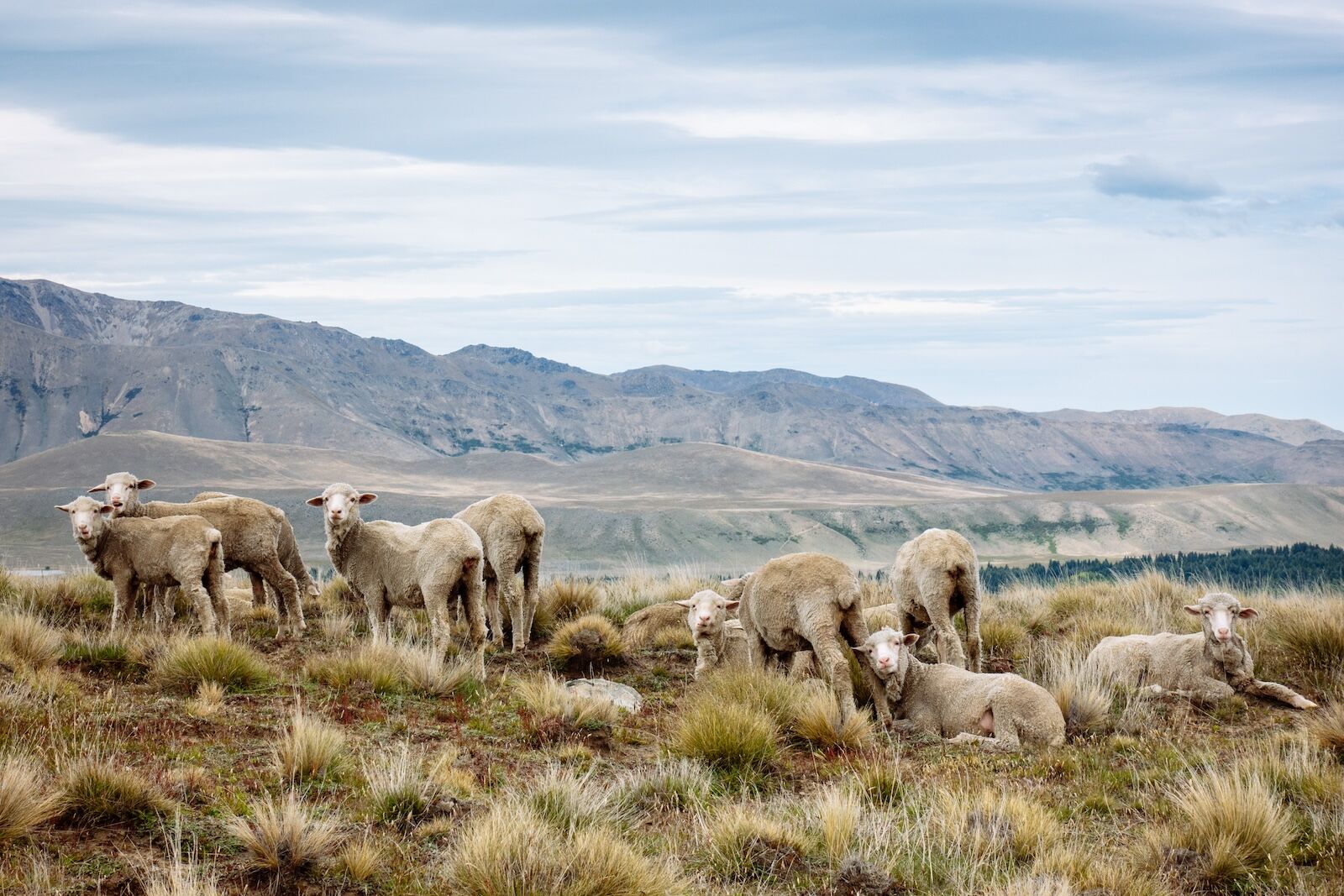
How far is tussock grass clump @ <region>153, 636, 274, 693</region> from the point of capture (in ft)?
36.2

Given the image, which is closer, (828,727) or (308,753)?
(308,753)

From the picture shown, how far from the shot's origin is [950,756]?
10375 millimetres

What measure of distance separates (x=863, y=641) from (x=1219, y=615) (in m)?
3.99

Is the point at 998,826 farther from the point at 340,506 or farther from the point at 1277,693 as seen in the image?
the point at 340,506

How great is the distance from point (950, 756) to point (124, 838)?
22.4 feet

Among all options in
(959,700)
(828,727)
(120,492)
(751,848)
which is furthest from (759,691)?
(120,492)

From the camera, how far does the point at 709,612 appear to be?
12.8m

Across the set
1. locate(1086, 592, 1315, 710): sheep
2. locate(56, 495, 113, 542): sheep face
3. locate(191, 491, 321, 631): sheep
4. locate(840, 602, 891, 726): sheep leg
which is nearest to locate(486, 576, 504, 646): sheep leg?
locate(191, 491, 321, 631): sheep

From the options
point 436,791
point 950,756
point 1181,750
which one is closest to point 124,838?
point 436,791

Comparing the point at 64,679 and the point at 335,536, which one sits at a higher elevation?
the point at 335,536

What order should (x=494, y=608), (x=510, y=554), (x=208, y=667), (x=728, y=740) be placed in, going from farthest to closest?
1. (x=494, y=608)
2. (x=510, y=554)
3. (x=208, y=667)
4. (x=728, y=740)

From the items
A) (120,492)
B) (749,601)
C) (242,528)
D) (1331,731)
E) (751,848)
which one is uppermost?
(120,492)

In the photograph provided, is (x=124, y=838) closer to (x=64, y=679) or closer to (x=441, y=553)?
(x=64, y=679)

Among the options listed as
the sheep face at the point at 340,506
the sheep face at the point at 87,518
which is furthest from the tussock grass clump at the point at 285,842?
the sheep face at the point at 87,518
